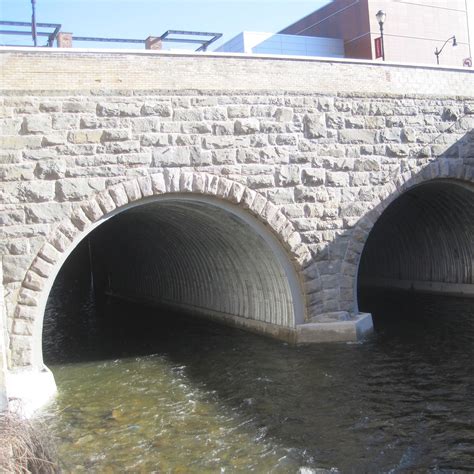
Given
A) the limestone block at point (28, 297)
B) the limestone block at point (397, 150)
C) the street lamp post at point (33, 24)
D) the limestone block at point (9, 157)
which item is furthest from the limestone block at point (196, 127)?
the street lamp post at point (33, 24)

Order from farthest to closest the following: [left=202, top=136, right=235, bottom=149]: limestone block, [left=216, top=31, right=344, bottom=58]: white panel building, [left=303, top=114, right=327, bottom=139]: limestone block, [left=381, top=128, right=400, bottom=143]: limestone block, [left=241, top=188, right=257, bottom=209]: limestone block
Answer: [left=216, top=31, right=344, bottom=58]: white panel building → [left=381, top=128, right=400, bottom=143]: limestone block → [left=303, top=114, right=327, bottom=139]: limestone block → [left=241, top=188, right=257, bottom=209]: limestone block → [left=202, top=136, right=235, bottom=149]: limestone block

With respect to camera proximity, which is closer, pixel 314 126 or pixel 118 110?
pixel 118 110

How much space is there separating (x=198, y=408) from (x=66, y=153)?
507cm

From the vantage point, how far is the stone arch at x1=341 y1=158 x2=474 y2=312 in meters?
13.5

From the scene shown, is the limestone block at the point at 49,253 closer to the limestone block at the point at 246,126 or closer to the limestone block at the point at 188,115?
the limestone block at the point at 188,115

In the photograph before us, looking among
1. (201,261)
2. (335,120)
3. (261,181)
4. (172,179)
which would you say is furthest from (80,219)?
(201,261)

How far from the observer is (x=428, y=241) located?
19016 millimetres

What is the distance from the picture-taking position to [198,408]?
9.76m

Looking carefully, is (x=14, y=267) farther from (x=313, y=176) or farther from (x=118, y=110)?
(x=313, y=176)

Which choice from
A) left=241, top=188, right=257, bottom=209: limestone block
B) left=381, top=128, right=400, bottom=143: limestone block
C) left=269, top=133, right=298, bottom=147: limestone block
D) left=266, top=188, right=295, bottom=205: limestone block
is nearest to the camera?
left=241, top=188, right=257, bottom=209: limestone block

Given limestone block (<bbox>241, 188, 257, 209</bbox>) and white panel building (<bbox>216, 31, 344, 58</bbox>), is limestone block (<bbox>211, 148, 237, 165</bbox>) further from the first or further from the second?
white panel building (<bbox>216, 31, 344, 58</bbox>)

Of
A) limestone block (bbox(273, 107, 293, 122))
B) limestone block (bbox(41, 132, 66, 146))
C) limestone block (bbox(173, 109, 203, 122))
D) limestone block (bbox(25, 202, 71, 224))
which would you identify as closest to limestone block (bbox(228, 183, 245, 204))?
limestone block (bbox(173, 109, 203, 122))

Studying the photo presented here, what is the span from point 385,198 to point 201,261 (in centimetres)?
538

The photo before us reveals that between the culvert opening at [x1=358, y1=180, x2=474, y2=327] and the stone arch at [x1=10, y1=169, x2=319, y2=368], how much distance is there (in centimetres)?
415
